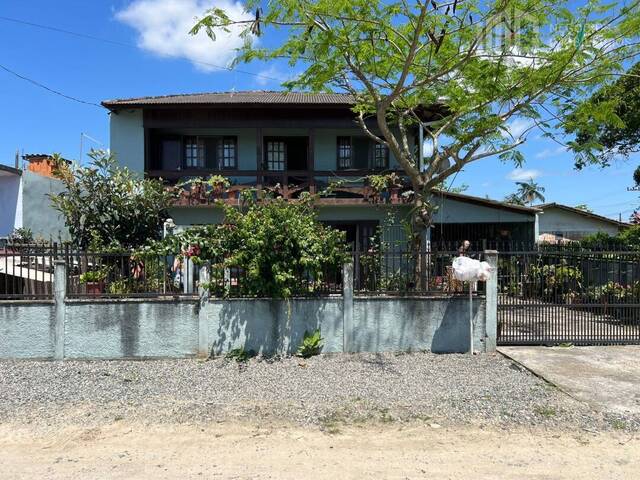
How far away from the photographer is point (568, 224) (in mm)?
26391

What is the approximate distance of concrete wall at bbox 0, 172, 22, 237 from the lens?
1416 centimetres

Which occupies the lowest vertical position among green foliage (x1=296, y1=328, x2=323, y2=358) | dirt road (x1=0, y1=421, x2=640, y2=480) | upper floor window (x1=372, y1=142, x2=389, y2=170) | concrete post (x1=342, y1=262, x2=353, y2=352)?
dirt road (x1=0, y1=421, x2=640, y2=480)

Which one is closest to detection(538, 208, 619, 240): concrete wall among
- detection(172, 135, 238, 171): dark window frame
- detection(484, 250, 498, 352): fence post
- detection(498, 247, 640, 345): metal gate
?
detection(172, 135, 238, 171): dark window frame

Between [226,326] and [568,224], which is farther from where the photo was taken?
[568,224]

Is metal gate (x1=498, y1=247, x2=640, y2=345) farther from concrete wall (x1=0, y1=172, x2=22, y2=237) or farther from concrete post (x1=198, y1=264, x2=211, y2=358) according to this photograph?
concrete wall (x1=0, y1=172, x2=22, y2=237)

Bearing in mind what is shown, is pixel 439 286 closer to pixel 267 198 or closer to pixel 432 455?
pixel 267 198

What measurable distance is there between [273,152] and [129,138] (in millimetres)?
4181

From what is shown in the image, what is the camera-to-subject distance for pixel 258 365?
7016 millimetres

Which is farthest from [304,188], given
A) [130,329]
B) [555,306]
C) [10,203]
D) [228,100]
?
[10,203]

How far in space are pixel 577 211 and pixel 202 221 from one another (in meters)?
20.2

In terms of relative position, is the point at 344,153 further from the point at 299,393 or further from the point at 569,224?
the point at 569,224

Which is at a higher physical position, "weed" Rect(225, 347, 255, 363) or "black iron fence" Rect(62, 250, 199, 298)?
"black iron fence" Rect(62, 250, 199, 298)

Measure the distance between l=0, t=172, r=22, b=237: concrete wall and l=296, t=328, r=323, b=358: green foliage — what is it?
35.8ft

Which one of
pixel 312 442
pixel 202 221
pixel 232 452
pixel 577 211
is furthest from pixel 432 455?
pixel 577 211
